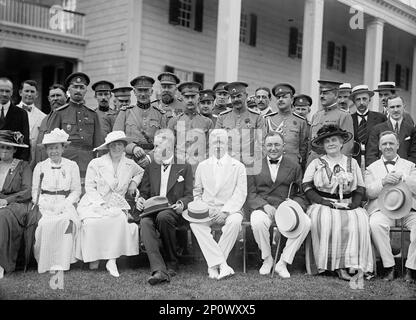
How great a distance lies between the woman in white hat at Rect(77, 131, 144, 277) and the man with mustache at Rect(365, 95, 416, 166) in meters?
3.09

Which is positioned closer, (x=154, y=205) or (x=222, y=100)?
(x=154, y=205)

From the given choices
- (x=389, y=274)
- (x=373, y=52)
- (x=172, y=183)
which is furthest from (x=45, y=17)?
(x=389, y=274)

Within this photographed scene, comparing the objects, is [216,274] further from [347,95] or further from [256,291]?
[347,95]

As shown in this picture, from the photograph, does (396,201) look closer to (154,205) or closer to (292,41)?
(154,205)

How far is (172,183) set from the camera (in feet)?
19.3

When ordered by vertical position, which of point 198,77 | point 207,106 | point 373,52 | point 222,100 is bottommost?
point 207,106

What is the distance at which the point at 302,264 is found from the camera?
604cm

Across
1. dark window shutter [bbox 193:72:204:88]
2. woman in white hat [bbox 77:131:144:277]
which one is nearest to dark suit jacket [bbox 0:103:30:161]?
woman in white hat [bbox 77:131:144:277]

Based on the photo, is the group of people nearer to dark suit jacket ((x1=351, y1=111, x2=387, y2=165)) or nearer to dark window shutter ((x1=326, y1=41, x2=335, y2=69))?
dark suit jacket ((x1=351, y1=111, x2=387, y2=165))

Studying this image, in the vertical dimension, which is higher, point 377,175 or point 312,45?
point 312,45

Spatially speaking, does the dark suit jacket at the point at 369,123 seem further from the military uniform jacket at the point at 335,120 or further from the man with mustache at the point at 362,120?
the military uniform jacket at the point at 335,120

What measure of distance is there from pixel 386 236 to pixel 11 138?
4580 millimetres

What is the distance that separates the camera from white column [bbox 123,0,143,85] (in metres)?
12.2
